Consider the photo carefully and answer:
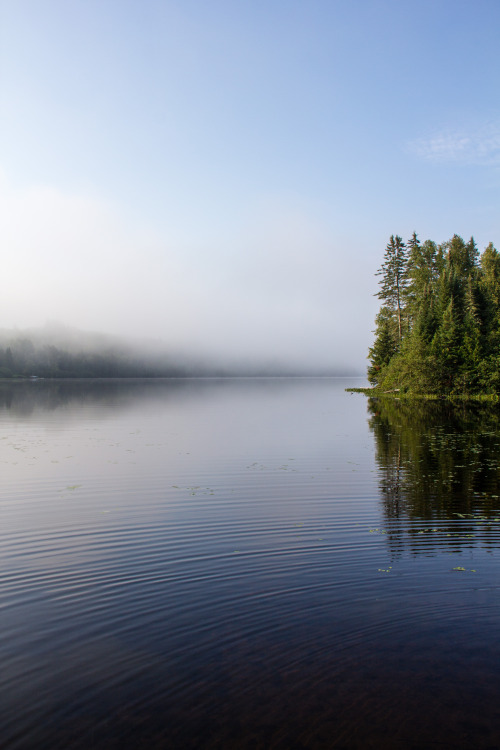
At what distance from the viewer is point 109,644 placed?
933 cm

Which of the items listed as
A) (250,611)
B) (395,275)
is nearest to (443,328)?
(395,275)

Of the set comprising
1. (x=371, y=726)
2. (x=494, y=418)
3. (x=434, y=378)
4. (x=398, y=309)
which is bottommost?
(x=371, y=726)

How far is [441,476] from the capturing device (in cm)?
2536

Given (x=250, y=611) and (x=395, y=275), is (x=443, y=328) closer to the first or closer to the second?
(x=395, y=275)

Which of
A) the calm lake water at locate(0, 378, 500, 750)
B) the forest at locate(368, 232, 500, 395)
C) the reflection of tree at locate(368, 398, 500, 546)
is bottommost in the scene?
the calm lake water at locate(0, 378, 500, 750)

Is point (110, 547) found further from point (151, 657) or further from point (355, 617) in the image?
point (355, 617)

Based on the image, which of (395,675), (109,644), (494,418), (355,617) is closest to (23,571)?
(109,644)

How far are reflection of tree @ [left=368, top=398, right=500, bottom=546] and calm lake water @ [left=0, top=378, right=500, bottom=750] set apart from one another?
0.17m

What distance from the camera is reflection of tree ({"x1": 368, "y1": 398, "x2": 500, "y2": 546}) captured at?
1759 centimetres

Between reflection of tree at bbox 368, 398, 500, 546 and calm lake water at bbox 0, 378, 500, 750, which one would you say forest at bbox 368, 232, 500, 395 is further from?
calm lake water at bbox 0, 378, 500, 750

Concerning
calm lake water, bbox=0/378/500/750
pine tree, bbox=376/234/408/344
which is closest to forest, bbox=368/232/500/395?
pine tree, bbox=376/234/408/344

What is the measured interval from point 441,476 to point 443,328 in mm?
71922

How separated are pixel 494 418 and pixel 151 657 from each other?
5569cm

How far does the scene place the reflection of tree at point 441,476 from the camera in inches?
693
